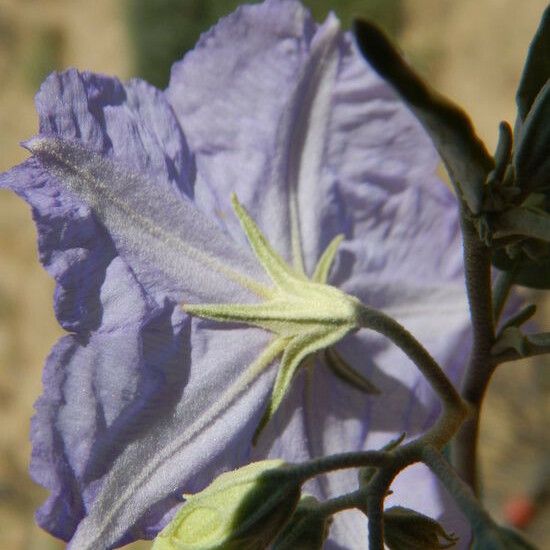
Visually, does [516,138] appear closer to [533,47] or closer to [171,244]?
[533,47]

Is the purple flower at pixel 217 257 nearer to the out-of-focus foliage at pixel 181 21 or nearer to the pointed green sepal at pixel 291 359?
the pointed green sepal at pixel 291 359

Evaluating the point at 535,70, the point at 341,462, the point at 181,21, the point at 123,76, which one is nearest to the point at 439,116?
the point at 535,70

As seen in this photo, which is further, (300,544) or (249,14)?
(249,14)

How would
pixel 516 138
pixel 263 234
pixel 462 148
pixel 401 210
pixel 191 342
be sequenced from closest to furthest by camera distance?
pixel 462 148 → pixel 516 138 → pixel 191 342 → pixel 263 234 → pixel 401 210

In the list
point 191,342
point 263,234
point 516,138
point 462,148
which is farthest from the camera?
point 263,234

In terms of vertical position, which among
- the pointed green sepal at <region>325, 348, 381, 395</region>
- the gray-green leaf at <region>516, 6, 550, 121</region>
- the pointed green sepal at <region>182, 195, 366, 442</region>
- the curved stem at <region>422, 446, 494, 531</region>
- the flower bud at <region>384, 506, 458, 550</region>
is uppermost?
the gray-green leaf at <region>516, 6, 550, 121</region>

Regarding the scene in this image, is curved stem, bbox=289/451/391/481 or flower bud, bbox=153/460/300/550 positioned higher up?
curved stem, bbox=289/451/391/481

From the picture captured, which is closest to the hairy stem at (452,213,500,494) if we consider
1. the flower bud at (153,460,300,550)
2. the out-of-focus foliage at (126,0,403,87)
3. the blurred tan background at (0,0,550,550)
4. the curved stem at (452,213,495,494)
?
the curved stem at (452,213,495,494)

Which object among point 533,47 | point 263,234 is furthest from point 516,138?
point 263,234

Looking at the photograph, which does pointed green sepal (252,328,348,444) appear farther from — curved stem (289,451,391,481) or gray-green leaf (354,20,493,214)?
gray-green leaf (354,20,493,214)
